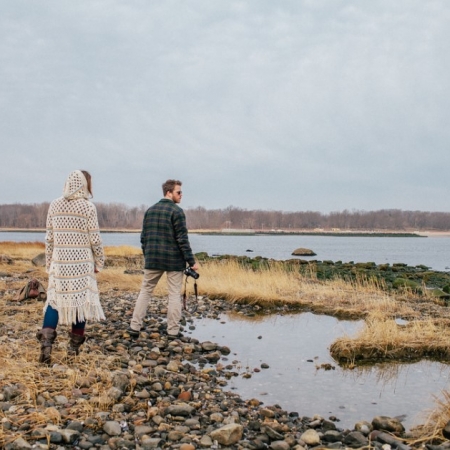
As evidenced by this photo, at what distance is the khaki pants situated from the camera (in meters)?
7.01

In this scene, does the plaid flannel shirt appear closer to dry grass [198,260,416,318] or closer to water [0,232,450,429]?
water [0,232,450,429]

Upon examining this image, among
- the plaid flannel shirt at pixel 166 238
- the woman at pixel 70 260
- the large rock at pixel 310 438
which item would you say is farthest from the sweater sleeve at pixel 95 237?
the large rock at pixel 310 438

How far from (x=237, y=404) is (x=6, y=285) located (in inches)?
368

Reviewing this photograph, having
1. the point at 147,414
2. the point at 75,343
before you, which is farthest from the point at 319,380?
the point at 75,343

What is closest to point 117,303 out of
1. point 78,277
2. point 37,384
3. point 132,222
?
point 78,277

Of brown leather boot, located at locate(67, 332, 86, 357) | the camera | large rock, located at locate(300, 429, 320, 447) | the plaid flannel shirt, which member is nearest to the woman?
brown leather boot, located at locate(67, 332, 86, 357)

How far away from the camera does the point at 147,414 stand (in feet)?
14.3

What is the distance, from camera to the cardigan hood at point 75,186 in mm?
5562

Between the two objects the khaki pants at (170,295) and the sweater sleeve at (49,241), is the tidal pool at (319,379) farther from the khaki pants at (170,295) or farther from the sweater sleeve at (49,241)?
the sweater sleeve at (49,241)

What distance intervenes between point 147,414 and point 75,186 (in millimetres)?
2757

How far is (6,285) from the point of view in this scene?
12.2 m

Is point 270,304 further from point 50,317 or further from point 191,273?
point 50,317

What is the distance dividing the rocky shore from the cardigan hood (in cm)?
197

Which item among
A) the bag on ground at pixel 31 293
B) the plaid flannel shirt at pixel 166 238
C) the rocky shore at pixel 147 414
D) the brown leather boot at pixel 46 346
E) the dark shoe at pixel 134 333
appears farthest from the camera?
the bag on ground at pixel 31 293
